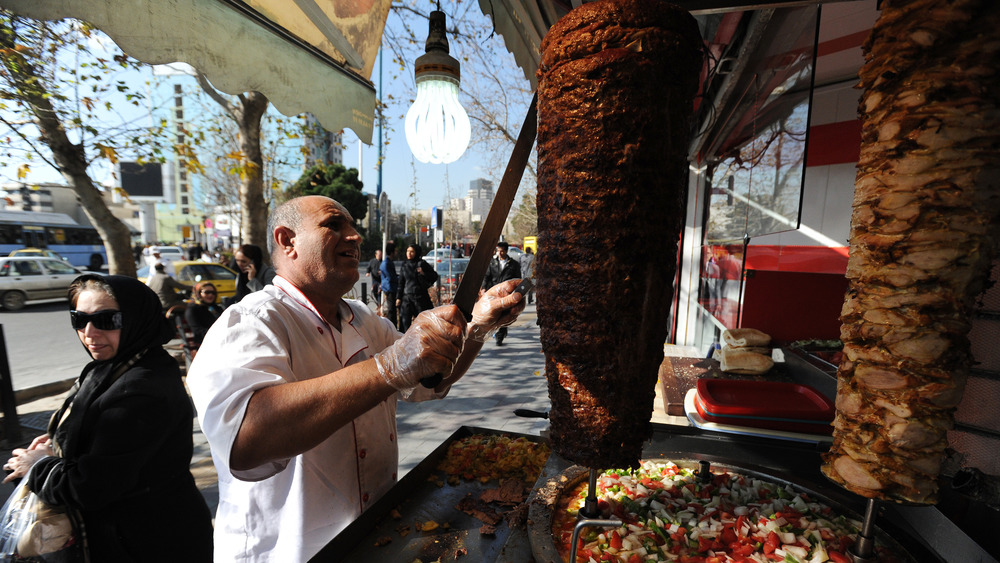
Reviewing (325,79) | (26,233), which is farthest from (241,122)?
(26,233)

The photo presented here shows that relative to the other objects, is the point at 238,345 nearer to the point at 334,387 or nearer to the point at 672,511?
the point at 334,387

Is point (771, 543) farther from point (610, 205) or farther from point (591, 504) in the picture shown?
point (610, 205)

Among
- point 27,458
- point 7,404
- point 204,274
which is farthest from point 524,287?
point 204,274

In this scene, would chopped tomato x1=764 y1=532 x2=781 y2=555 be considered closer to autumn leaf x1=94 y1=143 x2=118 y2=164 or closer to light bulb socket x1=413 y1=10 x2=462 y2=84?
light bulb socket x1=413 y1=10 x2=462 y2=84

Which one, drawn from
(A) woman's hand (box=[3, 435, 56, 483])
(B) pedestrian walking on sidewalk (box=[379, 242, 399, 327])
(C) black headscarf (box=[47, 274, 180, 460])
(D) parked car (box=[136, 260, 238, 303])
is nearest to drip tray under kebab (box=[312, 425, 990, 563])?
(C) black headscarf (box=[47, 274, 180, 460])

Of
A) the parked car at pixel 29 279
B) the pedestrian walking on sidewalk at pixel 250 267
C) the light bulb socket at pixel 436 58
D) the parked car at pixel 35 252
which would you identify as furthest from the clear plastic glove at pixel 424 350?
the parked car at pixel 35 252

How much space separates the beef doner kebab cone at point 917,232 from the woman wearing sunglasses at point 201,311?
8212mm

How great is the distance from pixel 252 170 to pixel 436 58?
694cm

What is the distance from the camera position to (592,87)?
1.09 m

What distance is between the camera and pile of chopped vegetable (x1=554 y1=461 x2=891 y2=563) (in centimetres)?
155

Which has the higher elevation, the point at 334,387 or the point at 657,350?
the point at 657,350

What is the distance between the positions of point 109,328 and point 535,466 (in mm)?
2638

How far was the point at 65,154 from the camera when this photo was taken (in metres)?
6.42

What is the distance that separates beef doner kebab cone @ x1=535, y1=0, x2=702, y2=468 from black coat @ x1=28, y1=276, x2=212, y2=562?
93.1 inches
